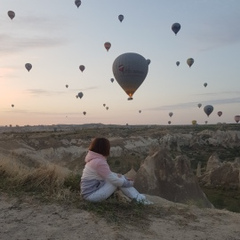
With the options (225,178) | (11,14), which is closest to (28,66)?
(11,14)

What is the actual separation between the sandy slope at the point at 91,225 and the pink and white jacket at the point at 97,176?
576 mm

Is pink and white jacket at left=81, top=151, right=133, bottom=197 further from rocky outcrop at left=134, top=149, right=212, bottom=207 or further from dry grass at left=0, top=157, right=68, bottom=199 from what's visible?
rocky outcrop at left=134, top=149, right=212, bottom=207

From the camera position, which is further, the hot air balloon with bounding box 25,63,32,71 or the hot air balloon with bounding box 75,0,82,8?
the hot air balloon with bounding box 25,63,32,71

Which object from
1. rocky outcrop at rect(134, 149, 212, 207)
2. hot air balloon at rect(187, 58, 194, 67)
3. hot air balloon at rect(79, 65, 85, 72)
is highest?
hot air balloon at rect(187, 58, 194, 67)

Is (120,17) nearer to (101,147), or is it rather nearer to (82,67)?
(82,67)

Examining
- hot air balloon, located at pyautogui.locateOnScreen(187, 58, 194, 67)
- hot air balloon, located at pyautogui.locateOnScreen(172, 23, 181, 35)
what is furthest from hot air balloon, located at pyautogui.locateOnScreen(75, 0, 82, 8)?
hot air balloon, located at pyautogui.locateOnScreen(187, 58, 194, 67)

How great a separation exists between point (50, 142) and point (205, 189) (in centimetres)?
2498

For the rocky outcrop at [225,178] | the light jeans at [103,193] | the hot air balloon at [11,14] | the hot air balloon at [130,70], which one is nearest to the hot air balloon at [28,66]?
the hot air balloon at [11,14]

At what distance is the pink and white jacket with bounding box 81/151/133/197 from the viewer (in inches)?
237

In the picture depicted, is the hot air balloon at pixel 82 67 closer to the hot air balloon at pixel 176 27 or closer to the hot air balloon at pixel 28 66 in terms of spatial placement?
the hot air balloon at pixel 28 66

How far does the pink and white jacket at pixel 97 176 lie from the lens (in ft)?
19.8

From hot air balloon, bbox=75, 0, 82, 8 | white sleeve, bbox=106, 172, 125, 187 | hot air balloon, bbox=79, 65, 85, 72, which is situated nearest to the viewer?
white sleeve, bbox=106, 172, 125, 187

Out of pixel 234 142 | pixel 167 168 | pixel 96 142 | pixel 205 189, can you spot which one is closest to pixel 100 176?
pixel 96 142

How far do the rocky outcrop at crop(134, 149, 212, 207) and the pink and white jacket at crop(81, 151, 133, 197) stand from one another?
28.3 feet
